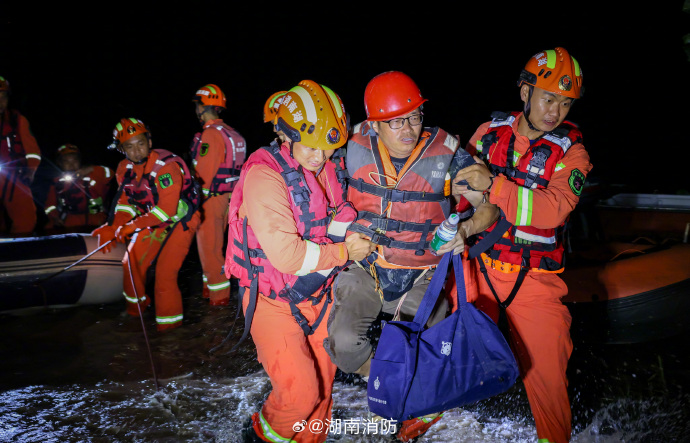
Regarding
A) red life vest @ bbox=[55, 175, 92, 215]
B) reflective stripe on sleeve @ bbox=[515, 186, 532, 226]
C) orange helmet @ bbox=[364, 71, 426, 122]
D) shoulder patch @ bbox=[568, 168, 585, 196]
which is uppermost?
orange helmet @ bbox=[364, 71, 426, 122]

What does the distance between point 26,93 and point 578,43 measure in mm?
18958

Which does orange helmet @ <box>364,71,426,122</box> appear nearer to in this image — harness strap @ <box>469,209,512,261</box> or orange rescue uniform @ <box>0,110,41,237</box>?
harness strap @ <box>469,209,512,261</box>

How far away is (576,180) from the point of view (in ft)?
8.14

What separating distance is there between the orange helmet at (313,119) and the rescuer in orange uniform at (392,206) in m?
0.25

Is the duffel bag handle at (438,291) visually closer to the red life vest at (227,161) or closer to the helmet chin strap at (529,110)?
the helmet chin strap at (529,110)

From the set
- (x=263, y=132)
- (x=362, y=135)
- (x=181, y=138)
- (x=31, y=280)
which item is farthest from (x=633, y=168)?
(x=31, y=280)

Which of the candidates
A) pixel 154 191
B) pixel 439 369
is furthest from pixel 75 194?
pixel 439 369

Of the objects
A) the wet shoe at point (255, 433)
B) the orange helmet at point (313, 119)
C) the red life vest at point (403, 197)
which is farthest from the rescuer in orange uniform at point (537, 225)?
the wet shoe at point (255, 433)

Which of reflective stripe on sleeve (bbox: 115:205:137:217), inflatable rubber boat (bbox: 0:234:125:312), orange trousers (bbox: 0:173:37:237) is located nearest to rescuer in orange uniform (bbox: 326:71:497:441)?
reflective stripe on sleeve (bbox: 115:205:137:217)

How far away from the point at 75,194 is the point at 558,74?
7498 mm

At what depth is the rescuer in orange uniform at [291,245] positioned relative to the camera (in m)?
2.16

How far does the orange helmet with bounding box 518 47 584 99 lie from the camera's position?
2.61 m

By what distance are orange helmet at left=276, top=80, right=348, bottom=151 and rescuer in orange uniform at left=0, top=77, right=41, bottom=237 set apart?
6.19m

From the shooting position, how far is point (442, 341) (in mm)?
2070
